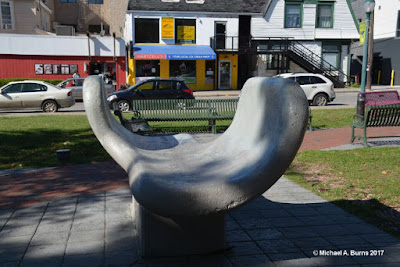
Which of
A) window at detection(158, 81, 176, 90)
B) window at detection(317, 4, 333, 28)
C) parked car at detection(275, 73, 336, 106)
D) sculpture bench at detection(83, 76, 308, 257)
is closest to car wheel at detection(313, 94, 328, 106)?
parked car at detection(275, 73, 336, 106)

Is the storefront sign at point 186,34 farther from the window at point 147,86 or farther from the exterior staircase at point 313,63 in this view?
the window at point 147,86

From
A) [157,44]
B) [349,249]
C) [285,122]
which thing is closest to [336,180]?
[349,249]

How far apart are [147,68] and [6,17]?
12.3m

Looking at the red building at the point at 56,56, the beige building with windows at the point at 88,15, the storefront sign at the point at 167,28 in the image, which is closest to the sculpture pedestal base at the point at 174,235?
the red building at the point at 56,56

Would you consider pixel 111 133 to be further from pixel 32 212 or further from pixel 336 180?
pixel 336 180

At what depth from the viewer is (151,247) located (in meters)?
3.91

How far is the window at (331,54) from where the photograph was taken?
31844mm

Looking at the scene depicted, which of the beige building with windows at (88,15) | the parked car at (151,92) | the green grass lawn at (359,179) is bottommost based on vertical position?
the green grass lawn at (359,179)

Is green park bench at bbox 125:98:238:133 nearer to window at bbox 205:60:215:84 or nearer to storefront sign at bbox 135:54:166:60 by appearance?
storefront sign at bbox 135:54:166:60

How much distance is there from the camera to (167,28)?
2897 centimetres

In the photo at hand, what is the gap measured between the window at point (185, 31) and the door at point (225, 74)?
2755 mm

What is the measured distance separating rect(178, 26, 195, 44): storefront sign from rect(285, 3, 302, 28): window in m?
7.36

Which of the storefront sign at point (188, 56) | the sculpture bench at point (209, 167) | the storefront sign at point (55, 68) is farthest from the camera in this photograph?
the storefront sign at point (55, 68)

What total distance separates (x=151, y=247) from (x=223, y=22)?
90.9ft
